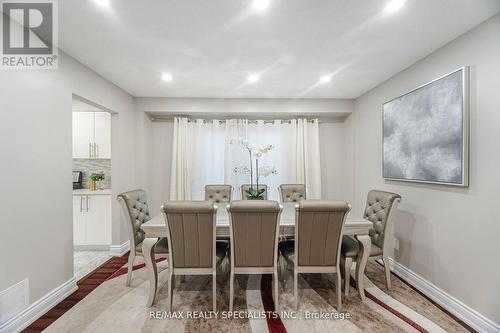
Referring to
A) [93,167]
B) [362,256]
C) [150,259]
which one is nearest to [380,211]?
[362,256]

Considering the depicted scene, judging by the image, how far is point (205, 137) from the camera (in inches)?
159

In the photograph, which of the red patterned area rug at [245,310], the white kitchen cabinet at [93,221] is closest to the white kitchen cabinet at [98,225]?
the white kitchen cabinet at [93,221]

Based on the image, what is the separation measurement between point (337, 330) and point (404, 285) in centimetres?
121

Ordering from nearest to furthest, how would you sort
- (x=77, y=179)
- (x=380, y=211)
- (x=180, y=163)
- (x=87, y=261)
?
(x=380, y=211) < (x=87, y=261) < (x=77, y=179) < (x=180, y=163)

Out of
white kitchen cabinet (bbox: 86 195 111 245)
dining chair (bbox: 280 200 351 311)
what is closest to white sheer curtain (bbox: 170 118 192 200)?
white kitchen cabinet (bbox: 86 195 111 245)

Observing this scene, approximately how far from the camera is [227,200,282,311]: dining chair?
1.80 meters

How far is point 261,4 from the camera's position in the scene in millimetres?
1559

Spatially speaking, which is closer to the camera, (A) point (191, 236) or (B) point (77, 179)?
(A) point (191, 236)

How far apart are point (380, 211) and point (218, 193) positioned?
216 cm

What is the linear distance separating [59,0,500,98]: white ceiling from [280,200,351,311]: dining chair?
148cm

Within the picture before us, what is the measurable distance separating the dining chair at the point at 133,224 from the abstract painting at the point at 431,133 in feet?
9.20

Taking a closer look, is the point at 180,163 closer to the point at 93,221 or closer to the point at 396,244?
the point at 93,221

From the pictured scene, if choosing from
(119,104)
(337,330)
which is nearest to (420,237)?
(337,330)

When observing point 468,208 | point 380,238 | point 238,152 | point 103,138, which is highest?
point 103,138
